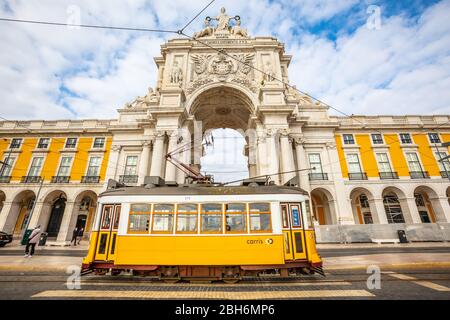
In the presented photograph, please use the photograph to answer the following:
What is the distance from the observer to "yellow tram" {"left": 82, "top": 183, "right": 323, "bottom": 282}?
6297 mm

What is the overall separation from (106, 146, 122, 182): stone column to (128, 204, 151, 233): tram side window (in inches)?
708

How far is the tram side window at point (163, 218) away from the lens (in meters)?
6.57

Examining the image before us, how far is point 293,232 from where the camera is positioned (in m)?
6.57

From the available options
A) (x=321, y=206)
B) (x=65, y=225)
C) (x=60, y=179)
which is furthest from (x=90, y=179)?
(x=321, y=206)

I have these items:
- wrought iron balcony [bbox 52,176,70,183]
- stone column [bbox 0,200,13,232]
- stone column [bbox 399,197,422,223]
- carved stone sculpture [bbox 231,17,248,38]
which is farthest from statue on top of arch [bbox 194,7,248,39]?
stone column [bbox 0,200,13,232]

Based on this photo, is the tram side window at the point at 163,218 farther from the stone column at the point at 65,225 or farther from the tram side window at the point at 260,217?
the stone column at the point at 65,225

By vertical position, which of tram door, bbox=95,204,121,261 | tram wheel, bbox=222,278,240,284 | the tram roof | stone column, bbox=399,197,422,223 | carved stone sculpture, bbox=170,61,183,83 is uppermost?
carved stone sculpture, bbox=170,61,183,83

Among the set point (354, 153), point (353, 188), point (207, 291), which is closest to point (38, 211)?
point (207, 291)

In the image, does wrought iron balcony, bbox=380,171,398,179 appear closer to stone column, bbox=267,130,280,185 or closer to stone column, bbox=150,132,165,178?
stone column, bbox=267,130,280,185

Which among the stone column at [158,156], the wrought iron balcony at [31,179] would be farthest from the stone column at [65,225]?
the stone column at [158,156]

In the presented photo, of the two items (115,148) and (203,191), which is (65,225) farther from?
(203,191)

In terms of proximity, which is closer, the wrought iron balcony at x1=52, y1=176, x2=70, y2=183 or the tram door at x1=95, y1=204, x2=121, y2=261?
the tram door at x1=95, y1=204, x2=121, y2=261
